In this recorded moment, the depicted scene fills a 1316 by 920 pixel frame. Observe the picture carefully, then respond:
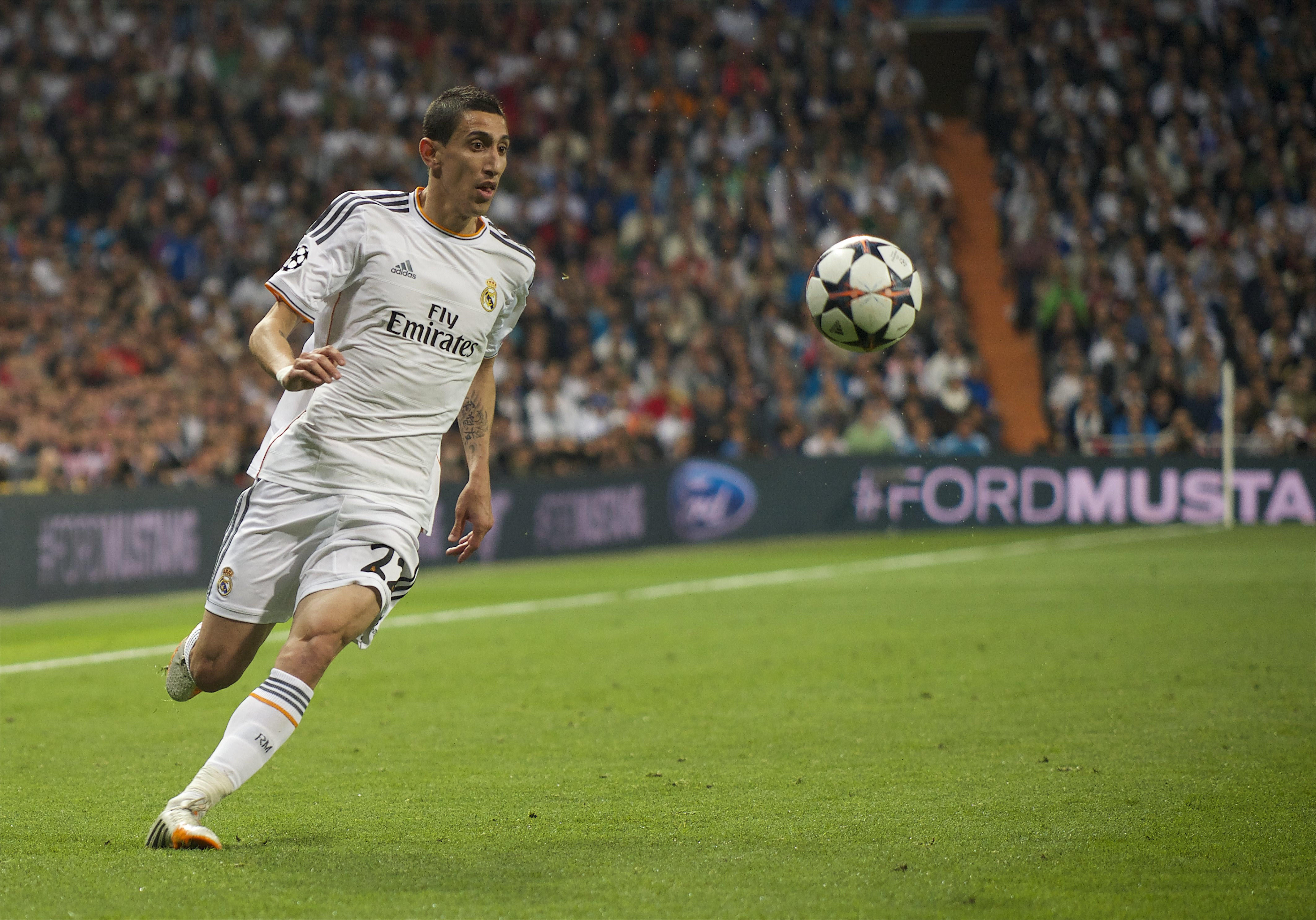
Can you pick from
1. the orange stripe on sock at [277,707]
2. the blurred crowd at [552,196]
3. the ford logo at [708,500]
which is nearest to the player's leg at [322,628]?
the orange stripe on sock at [277,707]

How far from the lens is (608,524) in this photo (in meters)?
20.4

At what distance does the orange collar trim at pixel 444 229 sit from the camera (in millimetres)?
5785

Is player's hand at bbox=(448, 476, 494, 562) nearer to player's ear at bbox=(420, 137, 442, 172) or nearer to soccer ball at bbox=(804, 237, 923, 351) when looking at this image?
player's ear at bbox=(420, 137, 442, 172)

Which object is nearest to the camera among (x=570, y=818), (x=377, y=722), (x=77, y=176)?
(x=570, y=818)

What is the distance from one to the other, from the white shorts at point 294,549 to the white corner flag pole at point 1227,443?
17.4m

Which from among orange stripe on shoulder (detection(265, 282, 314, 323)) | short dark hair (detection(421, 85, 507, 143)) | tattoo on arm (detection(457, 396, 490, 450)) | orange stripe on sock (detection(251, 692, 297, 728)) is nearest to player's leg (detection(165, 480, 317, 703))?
orange stripe on sock (detection(251, 692, 297, 728))

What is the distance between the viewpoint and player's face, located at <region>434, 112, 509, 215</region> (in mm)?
5617

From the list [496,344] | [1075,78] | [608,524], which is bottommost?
[608,524]

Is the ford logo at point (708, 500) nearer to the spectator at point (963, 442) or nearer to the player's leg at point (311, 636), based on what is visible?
the spectator at point (963, 442)

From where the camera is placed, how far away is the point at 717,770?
6867 millimetres

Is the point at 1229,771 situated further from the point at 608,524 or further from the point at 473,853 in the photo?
the point at 608,524

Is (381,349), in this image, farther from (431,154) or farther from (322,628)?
(322,628)

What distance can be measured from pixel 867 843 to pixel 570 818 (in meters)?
1.11

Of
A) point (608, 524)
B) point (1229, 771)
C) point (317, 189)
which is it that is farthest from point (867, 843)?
point (317, 189)
